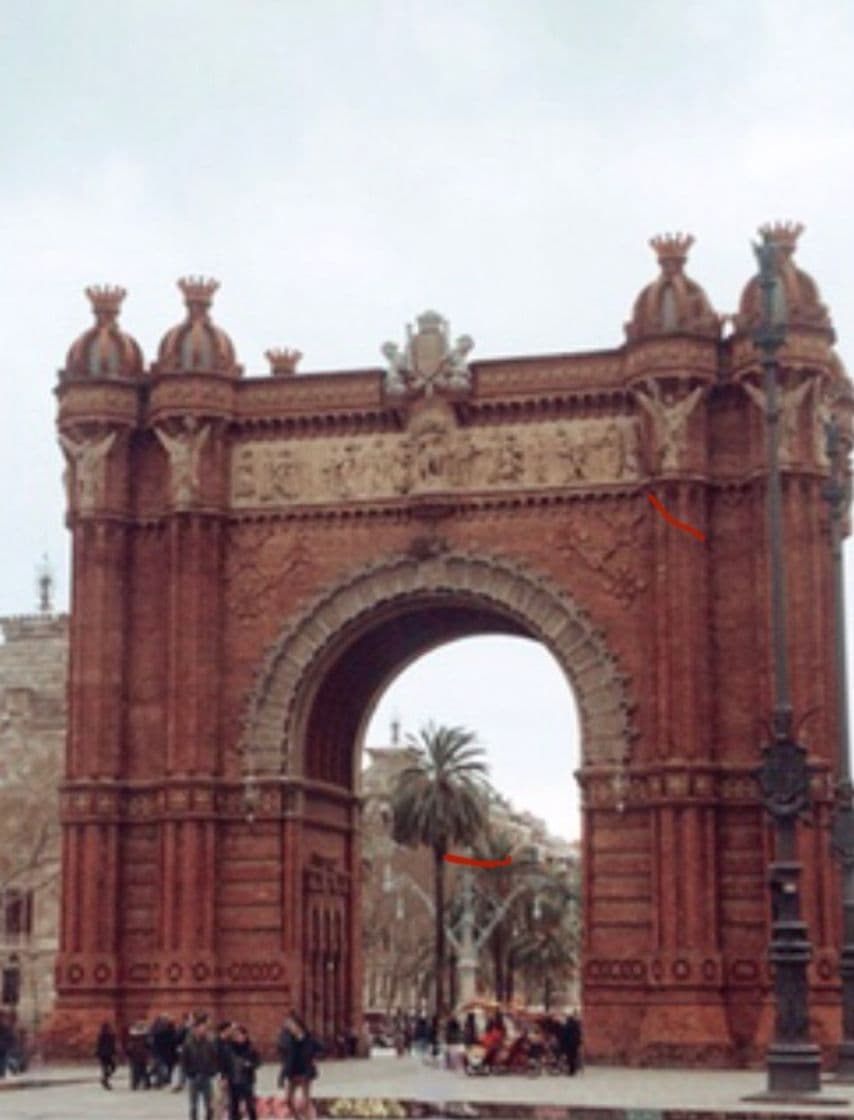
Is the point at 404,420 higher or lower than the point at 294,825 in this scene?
higher

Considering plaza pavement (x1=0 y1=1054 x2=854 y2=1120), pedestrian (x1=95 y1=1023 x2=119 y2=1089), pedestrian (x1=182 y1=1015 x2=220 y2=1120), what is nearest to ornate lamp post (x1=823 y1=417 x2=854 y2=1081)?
plaza pavement (x1=0 y1=1054 x2=854 y2=1120)

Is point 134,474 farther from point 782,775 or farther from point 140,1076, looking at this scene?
point 782,775

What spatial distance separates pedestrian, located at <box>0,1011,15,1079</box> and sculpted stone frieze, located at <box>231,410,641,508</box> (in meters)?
11.9

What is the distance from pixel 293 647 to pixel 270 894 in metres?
5.19

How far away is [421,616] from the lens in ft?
155

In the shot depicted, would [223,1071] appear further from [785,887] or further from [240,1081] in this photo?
[785,887]

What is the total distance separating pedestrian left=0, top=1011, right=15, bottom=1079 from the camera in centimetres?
4150

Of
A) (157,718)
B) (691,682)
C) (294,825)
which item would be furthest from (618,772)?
(157,718)

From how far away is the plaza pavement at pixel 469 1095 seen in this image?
28234 millimetres

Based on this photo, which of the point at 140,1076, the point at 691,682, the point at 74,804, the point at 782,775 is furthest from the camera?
the point at 74,804

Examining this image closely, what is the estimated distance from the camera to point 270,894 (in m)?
44.7

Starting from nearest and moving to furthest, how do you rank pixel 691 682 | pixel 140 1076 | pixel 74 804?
pixel 140 1076 → pixel 691 682 → pixel 74 804

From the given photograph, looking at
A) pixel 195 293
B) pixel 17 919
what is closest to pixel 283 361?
pixel 195 293

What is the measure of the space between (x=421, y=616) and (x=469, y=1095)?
1595 centimetres
